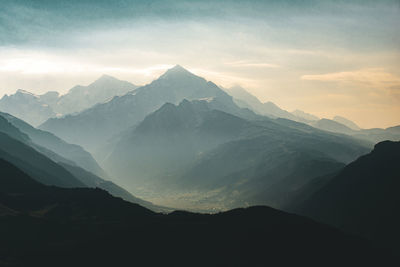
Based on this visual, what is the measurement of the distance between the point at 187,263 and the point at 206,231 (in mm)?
32209

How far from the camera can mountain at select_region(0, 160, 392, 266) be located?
479ft

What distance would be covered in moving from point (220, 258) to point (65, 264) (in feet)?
201

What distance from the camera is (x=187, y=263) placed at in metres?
143

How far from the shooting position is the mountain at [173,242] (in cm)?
14588

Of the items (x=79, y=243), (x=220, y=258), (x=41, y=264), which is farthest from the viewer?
(x=79, y=243)

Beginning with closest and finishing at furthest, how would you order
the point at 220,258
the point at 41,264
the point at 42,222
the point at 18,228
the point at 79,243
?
the point at 41,264 → the point at 220,258 → the point at 79,243 → the point at 18,228 → the point at 42,222

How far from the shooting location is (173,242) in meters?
160

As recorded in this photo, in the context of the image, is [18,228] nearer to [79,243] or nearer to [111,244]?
[79,243]

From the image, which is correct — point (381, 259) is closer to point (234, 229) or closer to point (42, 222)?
point (234, 229)

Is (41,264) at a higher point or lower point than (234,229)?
lower

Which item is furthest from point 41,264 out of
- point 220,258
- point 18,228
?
point 220,258

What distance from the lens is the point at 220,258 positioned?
148m

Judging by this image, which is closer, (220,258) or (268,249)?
(220,258)

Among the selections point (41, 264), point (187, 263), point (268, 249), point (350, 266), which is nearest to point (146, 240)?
point (187, 263)
